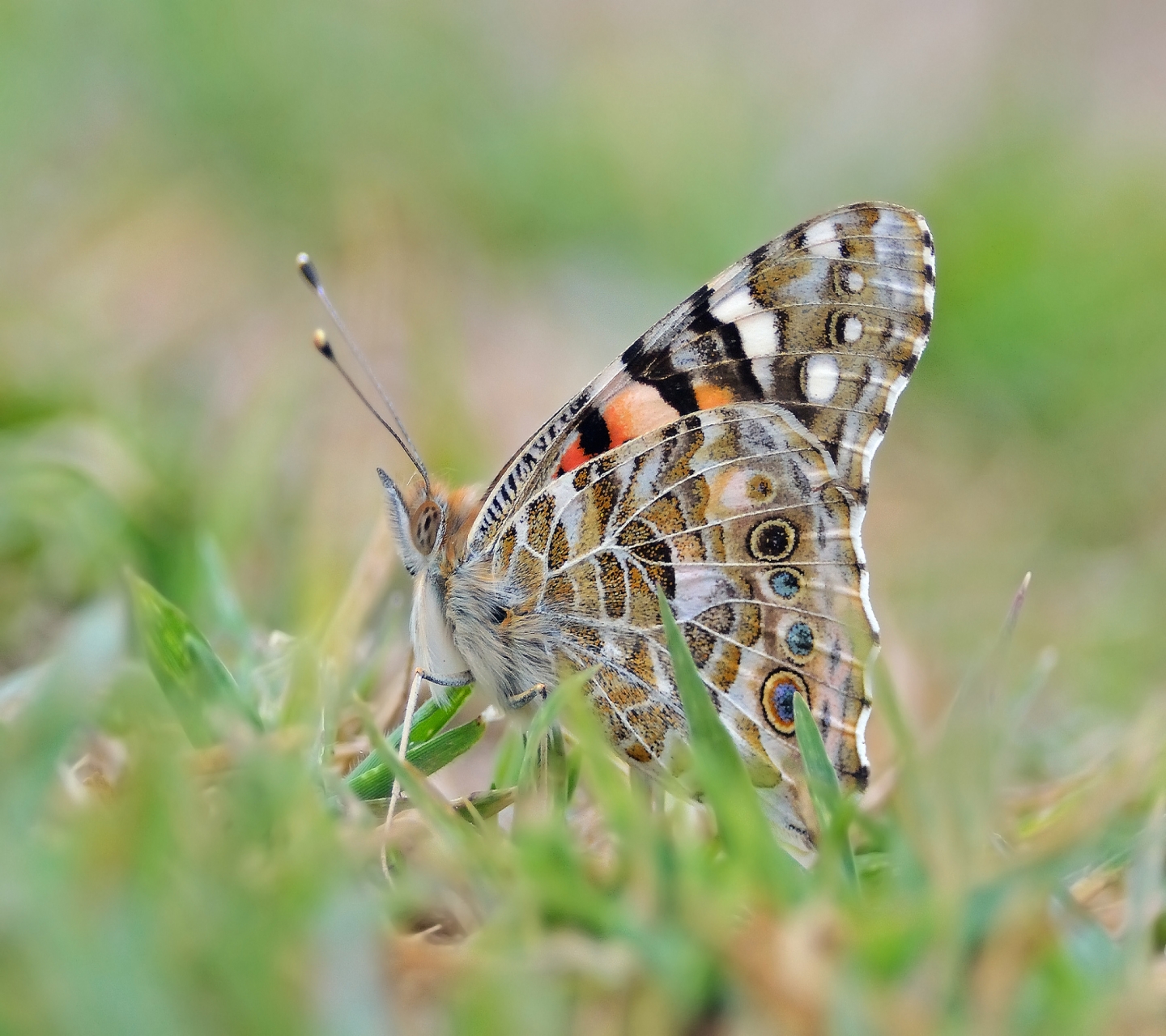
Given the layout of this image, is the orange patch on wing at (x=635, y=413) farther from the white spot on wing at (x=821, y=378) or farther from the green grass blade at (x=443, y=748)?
the green grass blade at (x=443, y=748)

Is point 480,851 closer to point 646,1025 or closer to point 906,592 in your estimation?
point 646,1025

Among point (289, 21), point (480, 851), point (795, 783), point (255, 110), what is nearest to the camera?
point (480, 851)

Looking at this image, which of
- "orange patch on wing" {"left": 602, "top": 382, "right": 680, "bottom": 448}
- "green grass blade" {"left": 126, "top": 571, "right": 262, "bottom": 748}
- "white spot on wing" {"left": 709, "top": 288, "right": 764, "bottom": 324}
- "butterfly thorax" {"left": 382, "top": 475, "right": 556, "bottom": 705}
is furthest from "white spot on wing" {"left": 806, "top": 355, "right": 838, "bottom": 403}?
"green grass blade" {"left": 126, "top": 571, "right": 262, "bottom": 748}

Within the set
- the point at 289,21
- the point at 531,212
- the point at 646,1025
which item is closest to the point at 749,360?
the point at 646,1025

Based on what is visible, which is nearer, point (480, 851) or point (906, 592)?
point (480, 851)

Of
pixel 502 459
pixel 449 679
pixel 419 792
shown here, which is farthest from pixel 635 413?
pixel 502 459

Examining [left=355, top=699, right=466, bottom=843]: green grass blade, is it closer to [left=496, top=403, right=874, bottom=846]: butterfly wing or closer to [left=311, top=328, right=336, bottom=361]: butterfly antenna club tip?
[left=496, top=403, right=874, bottom=846]: butterfly wing
